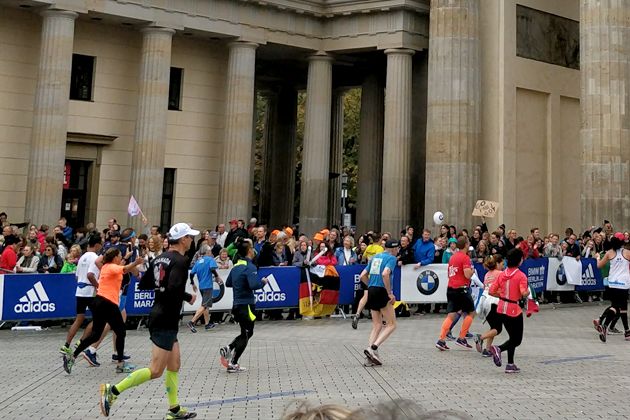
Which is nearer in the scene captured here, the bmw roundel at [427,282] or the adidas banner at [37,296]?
the adidas banner at [37,296]

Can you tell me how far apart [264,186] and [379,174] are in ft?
24.5

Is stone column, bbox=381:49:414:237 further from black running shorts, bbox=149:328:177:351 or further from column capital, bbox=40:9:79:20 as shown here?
black running shorts, bbox=149:328:177:351

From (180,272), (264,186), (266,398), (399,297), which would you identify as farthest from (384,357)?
(264,186)

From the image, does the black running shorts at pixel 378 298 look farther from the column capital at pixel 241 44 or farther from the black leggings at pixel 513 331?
the column capital at pixel 241 44

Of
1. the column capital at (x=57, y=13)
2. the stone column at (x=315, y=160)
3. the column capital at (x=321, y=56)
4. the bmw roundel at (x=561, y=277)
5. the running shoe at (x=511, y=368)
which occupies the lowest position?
the running shoe at (x=511, y=368)

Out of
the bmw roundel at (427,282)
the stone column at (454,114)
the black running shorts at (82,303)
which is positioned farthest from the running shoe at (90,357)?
the stone column at (454,114)

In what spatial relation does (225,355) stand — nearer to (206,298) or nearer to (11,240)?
(206,298)

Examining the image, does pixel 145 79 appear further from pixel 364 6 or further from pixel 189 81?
pixel 364 6

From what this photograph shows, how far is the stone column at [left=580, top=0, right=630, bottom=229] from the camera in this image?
26906 mm

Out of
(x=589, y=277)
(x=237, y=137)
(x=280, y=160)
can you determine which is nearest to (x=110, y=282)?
(x=589, y=277)

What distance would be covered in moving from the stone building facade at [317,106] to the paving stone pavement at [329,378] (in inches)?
525

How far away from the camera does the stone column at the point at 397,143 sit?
31.3 meters

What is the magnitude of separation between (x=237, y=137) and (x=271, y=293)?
1337 centimetres

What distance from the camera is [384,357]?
42.1 feet
